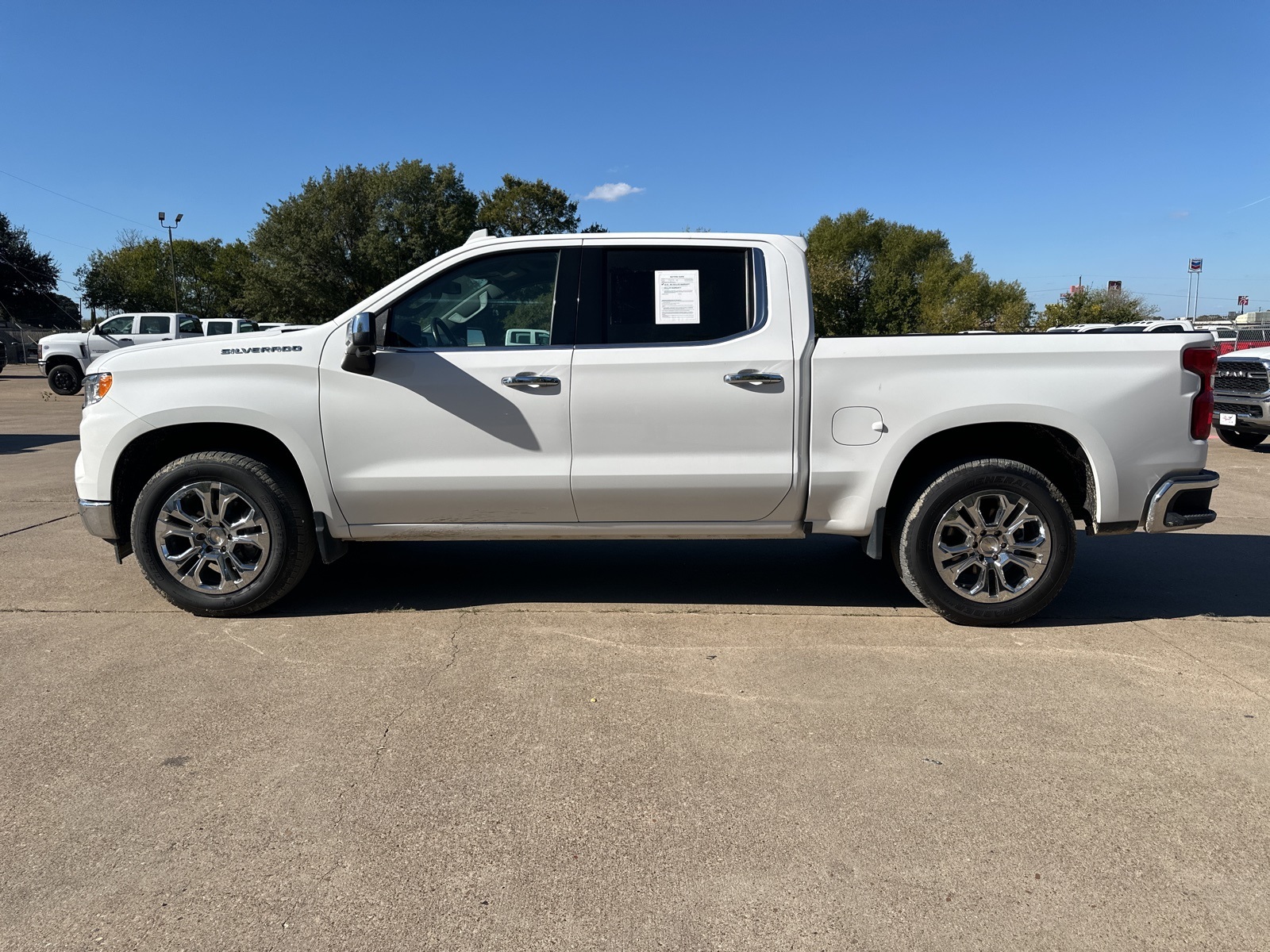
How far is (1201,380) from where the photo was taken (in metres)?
4.40

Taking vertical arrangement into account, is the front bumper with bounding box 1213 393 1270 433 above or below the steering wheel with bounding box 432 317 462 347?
below

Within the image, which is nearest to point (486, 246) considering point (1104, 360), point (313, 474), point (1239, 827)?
point (313, 474)

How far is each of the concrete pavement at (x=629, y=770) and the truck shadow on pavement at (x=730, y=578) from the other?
6cm

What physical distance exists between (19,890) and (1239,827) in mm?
3497

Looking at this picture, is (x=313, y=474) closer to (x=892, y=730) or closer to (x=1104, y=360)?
(x=892, y=730)

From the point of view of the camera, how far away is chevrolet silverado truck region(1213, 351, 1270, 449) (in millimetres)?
11891

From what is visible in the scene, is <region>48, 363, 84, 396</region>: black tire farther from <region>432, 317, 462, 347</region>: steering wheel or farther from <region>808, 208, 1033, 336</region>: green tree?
<region>808, 208, 1033, 336</region>: green tree

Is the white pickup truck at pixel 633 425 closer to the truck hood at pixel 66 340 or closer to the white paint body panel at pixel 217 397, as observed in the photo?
the white paint body panel at pixel 217 397

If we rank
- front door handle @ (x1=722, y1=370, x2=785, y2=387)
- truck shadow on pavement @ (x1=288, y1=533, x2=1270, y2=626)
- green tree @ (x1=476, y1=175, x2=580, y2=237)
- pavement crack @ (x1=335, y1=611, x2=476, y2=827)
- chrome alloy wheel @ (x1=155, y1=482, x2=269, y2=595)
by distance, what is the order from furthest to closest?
green tree @ (x1=476, y1=175, x2=580, y2=237), truck shadow on pavement @ (x1=288, y1=533, x2=1270, y2=626), chrome alloy wheel @ (x1=155, y1=482, x2=269, y2=595), front door handle @ (x1=722, y1=370, x2=785, y2=387), pavement crack @ (x1=335, y1=611, x2=476, y2=827)

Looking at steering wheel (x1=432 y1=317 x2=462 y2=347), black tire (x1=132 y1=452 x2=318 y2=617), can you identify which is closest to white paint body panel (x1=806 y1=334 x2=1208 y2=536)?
steering wheel (x1=432 y1=317 x2=462 y2=347)

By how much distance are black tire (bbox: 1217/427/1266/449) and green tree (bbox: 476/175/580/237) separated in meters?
59.7

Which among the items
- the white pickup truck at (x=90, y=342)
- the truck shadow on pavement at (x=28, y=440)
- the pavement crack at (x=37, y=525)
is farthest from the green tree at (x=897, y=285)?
the pavement crack at (x=37, y=525)

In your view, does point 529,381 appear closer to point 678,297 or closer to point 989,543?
point 678,297

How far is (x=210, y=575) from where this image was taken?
4711mm
